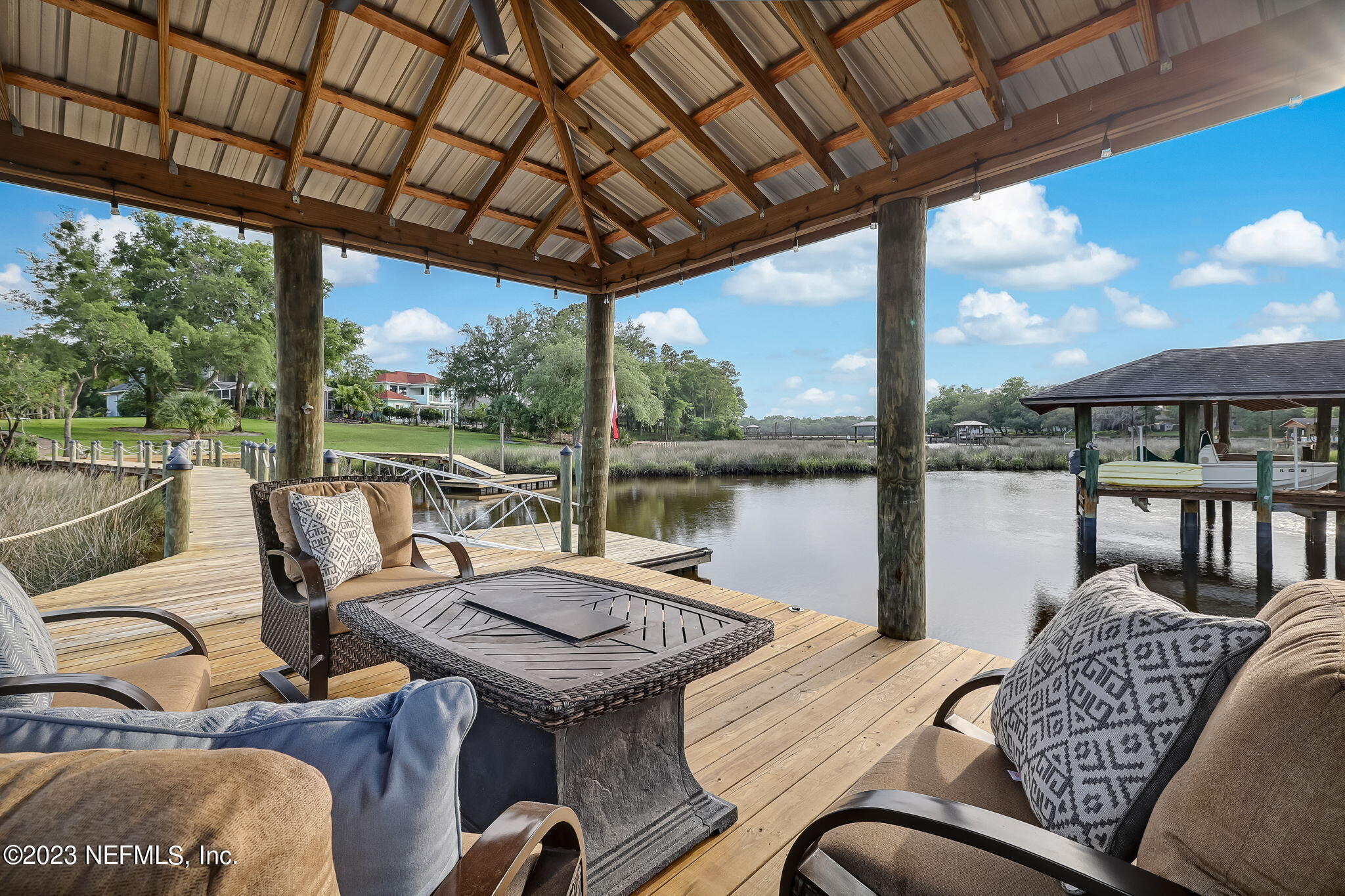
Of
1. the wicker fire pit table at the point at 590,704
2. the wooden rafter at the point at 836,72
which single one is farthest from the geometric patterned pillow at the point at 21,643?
the wooden rafter at the point at 836,72

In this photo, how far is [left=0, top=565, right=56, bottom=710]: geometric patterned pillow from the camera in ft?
4.42

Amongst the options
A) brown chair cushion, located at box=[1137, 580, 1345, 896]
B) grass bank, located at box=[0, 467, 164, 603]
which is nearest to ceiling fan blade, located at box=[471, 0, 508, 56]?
brown chair cushion, located at box=[1137, 580, 1345, 896]

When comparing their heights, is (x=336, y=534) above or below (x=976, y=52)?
below

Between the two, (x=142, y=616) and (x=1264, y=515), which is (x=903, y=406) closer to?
(x=142, y=616)

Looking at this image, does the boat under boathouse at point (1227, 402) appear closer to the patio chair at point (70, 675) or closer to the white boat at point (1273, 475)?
the white boat at point (1273, 475)

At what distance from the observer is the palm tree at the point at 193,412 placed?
1622 centimetres

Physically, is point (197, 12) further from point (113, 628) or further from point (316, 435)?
point (113, 628)

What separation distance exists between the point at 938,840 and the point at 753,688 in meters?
1.79

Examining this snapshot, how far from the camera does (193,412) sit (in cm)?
1656

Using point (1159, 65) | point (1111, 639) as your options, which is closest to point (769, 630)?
point (1111, 639)

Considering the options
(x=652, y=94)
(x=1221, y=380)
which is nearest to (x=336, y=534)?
(x=652, y=94)

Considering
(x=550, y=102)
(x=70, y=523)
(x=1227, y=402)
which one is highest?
(x=550, y=102)

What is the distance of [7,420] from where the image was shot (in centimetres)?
948

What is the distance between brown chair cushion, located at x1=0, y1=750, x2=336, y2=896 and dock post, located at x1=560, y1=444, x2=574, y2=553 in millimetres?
5346
